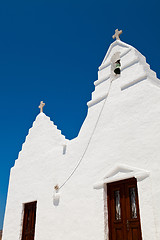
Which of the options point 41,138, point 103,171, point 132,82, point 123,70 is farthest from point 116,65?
point 41,138

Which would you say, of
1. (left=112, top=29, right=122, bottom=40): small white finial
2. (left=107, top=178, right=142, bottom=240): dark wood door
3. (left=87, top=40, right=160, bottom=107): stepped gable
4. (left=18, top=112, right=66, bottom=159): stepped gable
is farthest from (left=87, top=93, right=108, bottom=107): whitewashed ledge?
(left=107, top=178, right=142, bottom=240): dark wood door

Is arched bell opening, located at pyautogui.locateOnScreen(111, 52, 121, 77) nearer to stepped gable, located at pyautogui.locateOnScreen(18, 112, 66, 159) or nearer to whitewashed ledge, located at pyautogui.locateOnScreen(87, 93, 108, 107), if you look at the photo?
whitewashed ledge, located at pyautogui.locateOnScreen(87, 93, 108, 107)

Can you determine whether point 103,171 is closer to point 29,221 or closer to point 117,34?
point 29,221

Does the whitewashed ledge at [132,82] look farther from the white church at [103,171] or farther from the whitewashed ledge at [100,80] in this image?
the whitewashed ledge at [100,80]

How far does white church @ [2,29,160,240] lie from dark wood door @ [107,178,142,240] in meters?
0.02

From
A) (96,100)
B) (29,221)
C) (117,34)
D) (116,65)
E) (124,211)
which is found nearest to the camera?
(124,211)

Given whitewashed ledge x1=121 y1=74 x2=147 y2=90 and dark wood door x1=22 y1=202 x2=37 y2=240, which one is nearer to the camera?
whitewashed ledge x1=121 y1=74 x2=147 y2=90

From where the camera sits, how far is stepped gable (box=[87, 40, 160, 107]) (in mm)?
7250

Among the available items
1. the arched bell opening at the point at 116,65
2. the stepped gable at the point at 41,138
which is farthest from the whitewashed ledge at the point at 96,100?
the stepped gable at the point at 41,138

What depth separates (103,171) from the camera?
6.67m

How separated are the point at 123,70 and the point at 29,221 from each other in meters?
5.83

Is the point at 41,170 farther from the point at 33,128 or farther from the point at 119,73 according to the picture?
the point at 119,73

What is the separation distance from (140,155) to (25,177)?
4986mm

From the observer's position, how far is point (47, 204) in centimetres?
793
